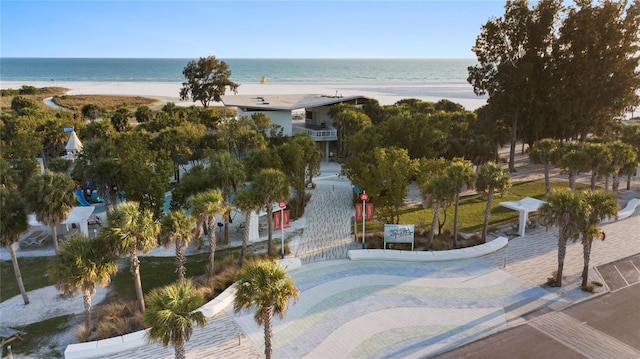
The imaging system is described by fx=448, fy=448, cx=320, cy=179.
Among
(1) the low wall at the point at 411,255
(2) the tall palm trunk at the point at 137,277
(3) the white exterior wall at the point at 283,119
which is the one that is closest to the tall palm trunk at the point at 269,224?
(1) the low wall at the point at 411,255

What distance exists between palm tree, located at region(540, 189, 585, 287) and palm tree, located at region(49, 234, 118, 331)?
1806 cm

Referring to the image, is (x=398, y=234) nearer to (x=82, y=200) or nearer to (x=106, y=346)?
(x=106, y=346)

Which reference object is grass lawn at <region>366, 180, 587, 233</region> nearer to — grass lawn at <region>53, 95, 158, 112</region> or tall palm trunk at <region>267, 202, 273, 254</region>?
tall palm trunk at <region>267, 202, 273, 254</region>

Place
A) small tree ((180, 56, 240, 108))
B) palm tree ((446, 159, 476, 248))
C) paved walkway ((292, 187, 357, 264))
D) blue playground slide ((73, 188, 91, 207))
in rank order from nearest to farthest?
palm tree ((446, 159, 476, 248))
paved walkway ((292, 187, 357, 264))
blue playground slide ((73, 188, 91, 207))
small tree ((180, 56, 240, 108))

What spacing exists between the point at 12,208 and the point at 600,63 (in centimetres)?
4839

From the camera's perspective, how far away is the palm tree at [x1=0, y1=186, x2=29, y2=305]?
58.9 feet

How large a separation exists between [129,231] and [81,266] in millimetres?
1868

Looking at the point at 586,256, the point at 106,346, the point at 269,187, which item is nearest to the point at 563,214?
the point at 586,256

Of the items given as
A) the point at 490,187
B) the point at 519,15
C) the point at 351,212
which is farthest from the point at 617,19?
the point at 351,212

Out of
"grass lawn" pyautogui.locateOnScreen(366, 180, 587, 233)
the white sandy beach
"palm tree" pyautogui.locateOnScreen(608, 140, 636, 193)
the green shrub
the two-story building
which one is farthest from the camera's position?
the white sandy beach

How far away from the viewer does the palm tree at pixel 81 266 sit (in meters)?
15.0

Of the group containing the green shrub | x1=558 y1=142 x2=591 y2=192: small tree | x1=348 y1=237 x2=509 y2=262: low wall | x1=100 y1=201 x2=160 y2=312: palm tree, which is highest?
x1=558 y1=142 x2=591 y2=192: small tree

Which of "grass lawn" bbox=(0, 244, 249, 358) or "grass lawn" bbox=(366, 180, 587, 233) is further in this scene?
"grass lawn" bbox=(366, 180, 587, 233)

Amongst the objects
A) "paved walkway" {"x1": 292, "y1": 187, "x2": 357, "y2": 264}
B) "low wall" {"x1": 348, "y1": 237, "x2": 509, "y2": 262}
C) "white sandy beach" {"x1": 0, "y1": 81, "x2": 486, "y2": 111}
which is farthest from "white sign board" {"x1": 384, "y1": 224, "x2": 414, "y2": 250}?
"white sandy beach" {"x1": 0, "y1": 81, "x2": 486, "y2": 111}
